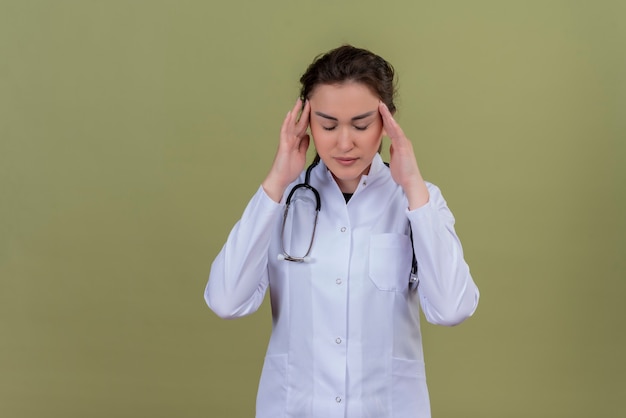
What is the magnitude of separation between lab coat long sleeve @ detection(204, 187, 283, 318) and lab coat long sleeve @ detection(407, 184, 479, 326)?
0.33 meters

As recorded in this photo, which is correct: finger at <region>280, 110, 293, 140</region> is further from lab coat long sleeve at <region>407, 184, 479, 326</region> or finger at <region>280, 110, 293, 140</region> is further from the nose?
lab coat long sleeve at <region>407, 184, 479, 326</region>

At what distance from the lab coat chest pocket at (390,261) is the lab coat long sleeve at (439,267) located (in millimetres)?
67

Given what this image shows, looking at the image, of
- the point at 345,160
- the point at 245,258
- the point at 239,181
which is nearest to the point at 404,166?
the point at 345,160

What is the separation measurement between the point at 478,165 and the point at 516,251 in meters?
0.37

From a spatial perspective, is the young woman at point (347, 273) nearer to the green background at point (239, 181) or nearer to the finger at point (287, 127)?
the finger at point (287, 127)

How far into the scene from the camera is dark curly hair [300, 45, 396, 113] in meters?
2.20

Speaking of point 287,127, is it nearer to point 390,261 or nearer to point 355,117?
point 355,117

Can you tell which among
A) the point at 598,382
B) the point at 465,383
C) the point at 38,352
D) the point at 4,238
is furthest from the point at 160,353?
the point at 598,382

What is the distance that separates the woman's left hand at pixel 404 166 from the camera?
7.06 ft

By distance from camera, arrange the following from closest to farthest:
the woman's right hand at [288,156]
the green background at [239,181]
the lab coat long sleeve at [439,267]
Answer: the lab coat long sleeve at [439,267], the woman's right hand at [288,156], the green background at [239,181]

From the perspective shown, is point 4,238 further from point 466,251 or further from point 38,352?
point 466,251

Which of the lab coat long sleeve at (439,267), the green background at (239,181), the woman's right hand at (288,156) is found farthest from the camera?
the green background at (239,181)

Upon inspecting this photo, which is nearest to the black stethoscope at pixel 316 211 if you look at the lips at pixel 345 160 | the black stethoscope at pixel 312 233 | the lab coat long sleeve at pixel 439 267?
the black stethoscope at pixel 312 233

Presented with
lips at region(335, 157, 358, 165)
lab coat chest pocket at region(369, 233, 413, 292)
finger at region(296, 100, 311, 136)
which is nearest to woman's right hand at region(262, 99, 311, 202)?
finger at region(296, 100, 311, 136)
